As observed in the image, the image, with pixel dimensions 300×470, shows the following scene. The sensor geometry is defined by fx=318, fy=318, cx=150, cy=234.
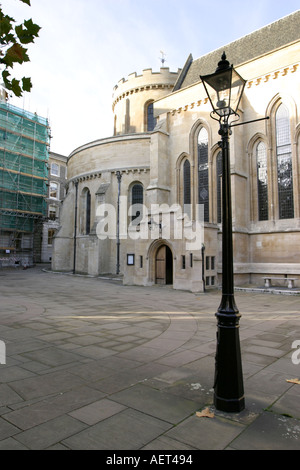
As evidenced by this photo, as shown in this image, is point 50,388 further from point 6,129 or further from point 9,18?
point 6,129

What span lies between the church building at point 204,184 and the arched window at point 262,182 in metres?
0.06

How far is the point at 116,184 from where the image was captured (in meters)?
25.8

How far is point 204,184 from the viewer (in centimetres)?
2100

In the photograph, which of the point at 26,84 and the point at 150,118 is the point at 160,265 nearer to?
the point at 26,84

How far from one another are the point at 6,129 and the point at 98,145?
1261cm

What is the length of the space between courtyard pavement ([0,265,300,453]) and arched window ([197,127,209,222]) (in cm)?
1305

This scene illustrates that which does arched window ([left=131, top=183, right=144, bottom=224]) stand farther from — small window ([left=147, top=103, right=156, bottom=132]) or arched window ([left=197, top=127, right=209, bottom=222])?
small window ([left=147, top=103, right=156, bottom=132])

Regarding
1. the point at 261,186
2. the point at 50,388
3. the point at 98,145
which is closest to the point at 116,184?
the point at 98,145

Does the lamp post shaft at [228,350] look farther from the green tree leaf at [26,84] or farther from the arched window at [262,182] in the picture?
the arched window at [262,182]

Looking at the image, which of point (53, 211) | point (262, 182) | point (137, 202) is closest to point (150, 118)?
point (137, 202)

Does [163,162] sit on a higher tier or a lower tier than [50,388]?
higher

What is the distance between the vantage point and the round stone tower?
30.8 metres

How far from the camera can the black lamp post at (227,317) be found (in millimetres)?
3342

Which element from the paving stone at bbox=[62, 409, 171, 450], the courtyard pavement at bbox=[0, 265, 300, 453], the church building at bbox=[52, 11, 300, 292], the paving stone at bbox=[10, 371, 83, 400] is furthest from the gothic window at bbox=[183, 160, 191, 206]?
the paving stone at bbox=[62, 409, 171, 450]
